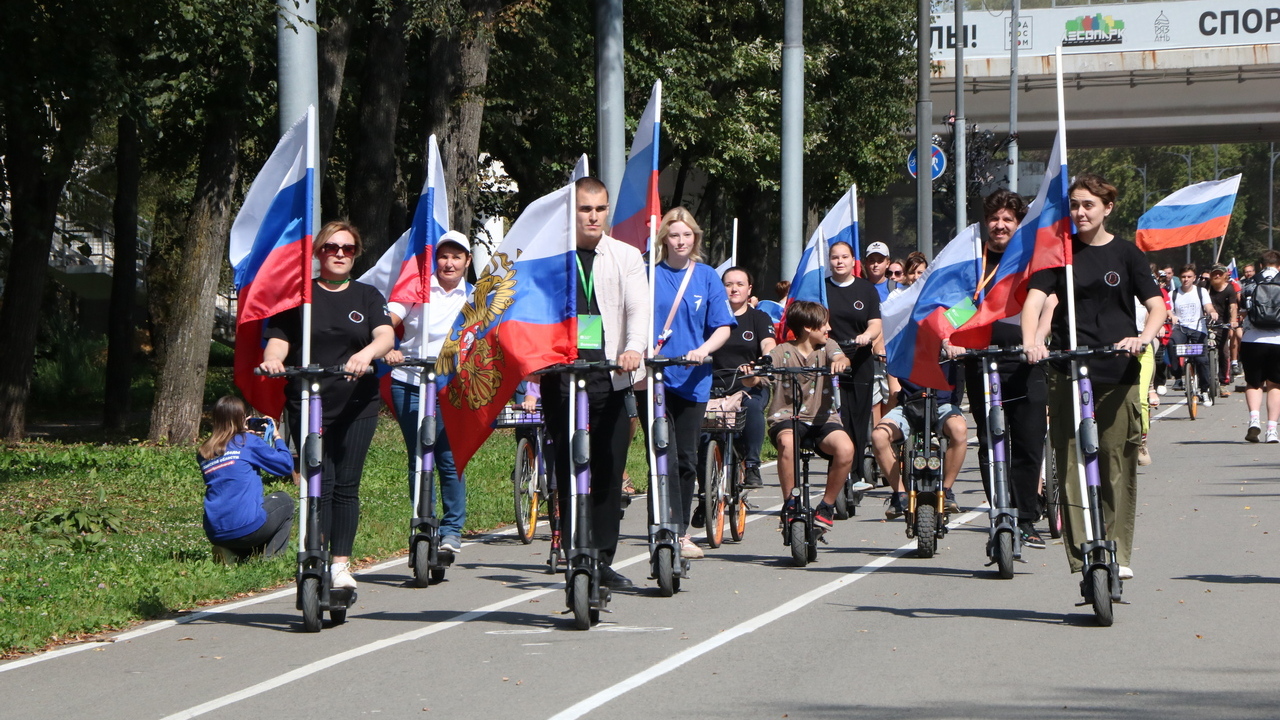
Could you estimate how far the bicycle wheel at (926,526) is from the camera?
997cm

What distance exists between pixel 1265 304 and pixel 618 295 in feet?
34.8

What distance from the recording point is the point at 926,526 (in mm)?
9969

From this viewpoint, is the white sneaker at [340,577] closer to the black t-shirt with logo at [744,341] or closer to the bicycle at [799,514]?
the bicycle at [799,514]

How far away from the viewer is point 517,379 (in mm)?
7902

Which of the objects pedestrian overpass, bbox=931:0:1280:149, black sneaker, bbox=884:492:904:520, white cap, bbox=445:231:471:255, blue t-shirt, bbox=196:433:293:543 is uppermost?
pedestrian overpass, bbox=931:0:1280:149

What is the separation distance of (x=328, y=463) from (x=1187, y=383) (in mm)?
15665

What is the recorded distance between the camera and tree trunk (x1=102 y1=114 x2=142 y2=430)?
891 inches

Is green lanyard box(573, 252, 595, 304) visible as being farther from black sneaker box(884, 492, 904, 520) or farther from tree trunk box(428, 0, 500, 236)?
tree trunk box(428, 0, 500, 236)

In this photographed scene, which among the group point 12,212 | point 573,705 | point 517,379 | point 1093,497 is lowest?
point 573,705

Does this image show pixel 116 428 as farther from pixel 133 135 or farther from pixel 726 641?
pixel 726 641

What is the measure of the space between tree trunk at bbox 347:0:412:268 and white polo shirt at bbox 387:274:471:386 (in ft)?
33.5

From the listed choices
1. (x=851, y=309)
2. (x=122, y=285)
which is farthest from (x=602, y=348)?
(x=122, y=285)

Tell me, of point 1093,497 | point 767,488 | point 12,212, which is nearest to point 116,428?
point 12,212

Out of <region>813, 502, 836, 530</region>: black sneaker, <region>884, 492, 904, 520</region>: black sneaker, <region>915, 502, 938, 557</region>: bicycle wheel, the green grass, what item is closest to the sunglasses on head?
the green grass
